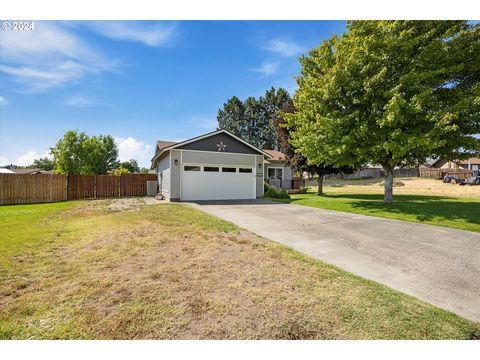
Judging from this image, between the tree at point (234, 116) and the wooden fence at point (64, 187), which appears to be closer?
the wooden fence at point (64, 187)

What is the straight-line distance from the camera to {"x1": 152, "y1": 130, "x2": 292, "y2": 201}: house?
47.0ft

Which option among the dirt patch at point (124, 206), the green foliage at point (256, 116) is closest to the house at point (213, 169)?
the dirt patch at point (124, 206)

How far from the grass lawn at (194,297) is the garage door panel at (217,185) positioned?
9.45m

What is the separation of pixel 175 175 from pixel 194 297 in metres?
11.9

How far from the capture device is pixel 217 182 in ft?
50.4

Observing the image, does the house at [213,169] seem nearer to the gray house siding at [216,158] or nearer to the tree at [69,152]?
the gray house siding at [216,158]

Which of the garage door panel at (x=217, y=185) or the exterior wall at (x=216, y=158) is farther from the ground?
the exterior wall at (x=216, y=158)

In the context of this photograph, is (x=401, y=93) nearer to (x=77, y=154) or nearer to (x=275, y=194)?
(x=275, y=194)

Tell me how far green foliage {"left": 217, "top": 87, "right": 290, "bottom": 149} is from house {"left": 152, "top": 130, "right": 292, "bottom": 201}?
33173 millimetres

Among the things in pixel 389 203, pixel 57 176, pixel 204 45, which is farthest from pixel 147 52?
pixel 57 176

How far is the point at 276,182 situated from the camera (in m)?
22.1

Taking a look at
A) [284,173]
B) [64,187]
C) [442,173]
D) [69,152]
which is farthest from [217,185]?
[442,173]

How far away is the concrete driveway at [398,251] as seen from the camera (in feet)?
10.9
